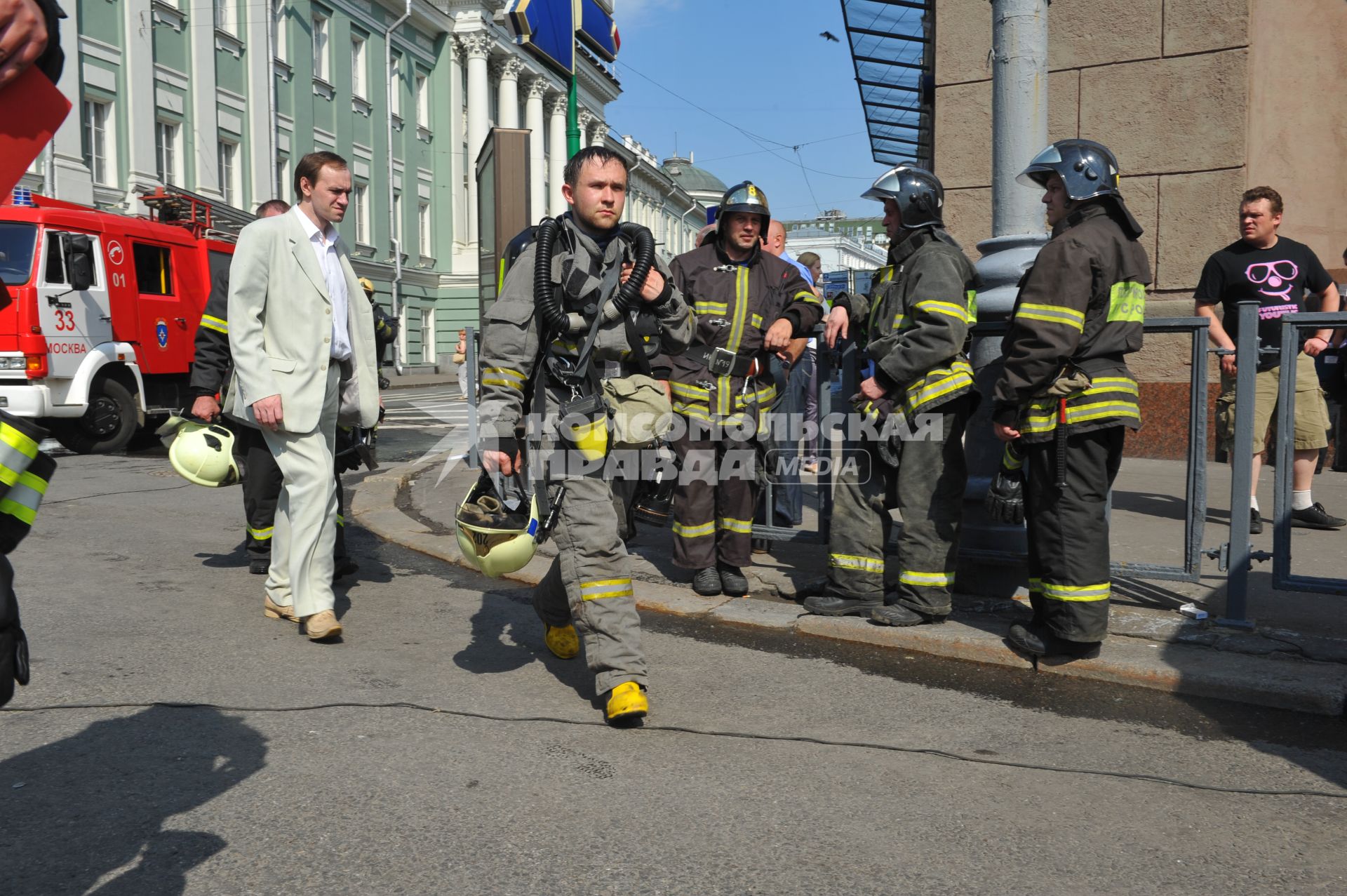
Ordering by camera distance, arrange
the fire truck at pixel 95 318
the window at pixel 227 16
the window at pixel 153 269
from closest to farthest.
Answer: the fire truck at pixel 95 318 < the window at pixel 153 269 < the window at pixel 227 16

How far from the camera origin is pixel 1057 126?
32.8ft

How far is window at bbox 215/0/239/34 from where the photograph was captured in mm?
27688

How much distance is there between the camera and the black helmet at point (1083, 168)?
4059 millimetres

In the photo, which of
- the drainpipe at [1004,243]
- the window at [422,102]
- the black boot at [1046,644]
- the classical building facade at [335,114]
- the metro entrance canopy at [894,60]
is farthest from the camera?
the window at [422,102]

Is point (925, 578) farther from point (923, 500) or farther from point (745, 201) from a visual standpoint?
point (745, 201)

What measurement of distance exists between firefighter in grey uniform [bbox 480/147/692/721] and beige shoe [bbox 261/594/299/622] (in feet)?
5.79

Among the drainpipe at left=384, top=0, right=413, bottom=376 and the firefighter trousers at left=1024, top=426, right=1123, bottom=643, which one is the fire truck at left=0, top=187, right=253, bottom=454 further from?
the drainpipe at left=384, top=0, right=413, bottom=376

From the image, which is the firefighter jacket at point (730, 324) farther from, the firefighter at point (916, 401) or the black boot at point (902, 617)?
the black boot at point (902, 617)

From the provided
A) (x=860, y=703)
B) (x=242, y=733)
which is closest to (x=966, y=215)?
(x=860, y=703)

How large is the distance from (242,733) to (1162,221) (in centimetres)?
869

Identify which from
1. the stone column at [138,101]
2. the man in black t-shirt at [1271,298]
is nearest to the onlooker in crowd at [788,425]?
the man in black t-shirt at [1271,298]

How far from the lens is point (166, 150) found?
1018 inches

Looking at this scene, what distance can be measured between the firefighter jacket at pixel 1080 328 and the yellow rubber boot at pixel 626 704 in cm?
172

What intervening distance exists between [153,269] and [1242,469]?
1212cm
